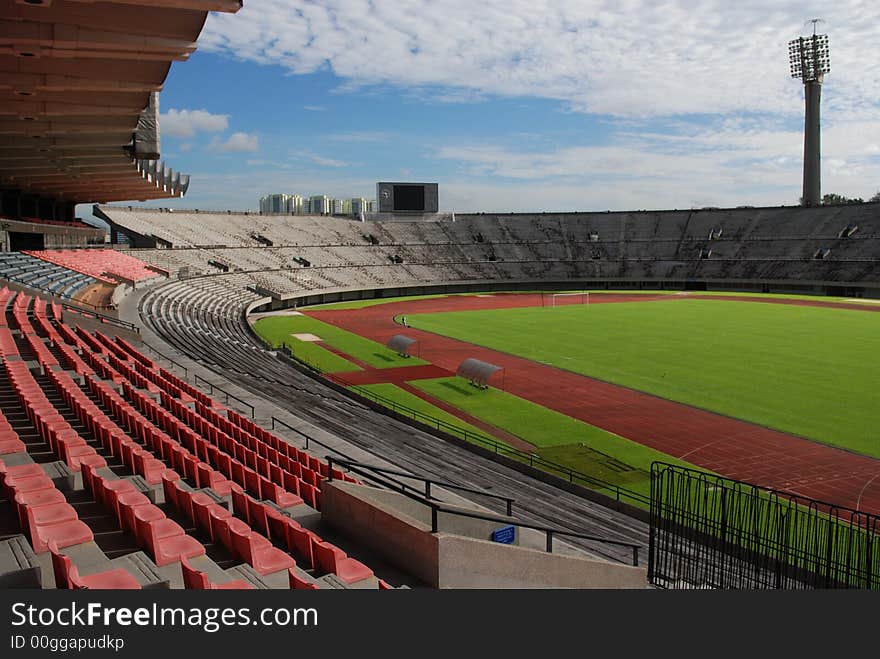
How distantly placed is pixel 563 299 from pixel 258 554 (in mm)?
68664

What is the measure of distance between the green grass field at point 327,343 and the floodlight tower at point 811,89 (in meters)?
74.3

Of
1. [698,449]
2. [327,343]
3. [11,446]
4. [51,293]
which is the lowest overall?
[698,449]

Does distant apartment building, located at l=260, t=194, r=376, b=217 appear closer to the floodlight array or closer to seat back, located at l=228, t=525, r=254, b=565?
the floodlight array

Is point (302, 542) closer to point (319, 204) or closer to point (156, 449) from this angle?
point (156, 449)

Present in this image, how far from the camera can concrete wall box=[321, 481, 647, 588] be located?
8.19 m

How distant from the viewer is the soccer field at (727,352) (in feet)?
85.2

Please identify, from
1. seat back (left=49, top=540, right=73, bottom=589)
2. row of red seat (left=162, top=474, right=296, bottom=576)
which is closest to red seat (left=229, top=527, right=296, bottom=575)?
row of red seat (left=162, top=474, right=296, bottom=576)

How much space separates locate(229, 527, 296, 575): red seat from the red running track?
14936 mm

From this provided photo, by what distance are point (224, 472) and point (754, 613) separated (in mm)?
9556

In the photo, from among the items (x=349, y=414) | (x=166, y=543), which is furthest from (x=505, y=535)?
(x=349, y=414)

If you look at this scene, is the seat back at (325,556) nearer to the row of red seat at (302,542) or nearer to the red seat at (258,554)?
the row of red seat at (302,542)

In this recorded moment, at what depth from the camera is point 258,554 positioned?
25.6 feet

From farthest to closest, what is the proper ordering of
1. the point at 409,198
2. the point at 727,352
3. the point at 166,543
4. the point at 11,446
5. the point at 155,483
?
the point at 409,198
the point at 727,352
the point at 11,446
the point at 155,483
the point at 166,543

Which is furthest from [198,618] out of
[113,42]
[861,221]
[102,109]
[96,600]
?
[861,221]
